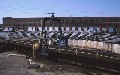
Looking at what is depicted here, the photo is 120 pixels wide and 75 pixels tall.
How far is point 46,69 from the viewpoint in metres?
22.1

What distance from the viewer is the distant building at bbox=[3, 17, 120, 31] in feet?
314

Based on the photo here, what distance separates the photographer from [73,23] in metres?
103

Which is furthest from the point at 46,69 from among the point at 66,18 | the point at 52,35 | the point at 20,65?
the point at 66,18

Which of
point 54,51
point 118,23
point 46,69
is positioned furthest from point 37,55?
point 118,23

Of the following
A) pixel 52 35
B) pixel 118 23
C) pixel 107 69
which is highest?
pixel 118 23

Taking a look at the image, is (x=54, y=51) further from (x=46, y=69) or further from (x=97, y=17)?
(x=97, y=17)

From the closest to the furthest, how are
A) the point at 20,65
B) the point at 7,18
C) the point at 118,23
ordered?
the point at 20,65, the point at 118,23, the point at 7,18

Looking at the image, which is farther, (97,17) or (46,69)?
(97,17)

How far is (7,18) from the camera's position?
12338 cm

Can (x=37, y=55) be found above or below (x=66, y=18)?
below

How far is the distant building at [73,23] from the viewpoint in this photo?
314 feet

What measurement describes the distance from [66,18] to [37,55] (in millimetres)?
77465

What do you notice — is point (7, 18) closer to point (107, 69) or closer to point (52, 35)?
point (52, 35)

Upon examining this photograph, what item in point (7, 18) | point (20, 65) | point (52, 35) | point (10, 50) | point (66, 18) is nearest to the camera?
point (20, 65)
